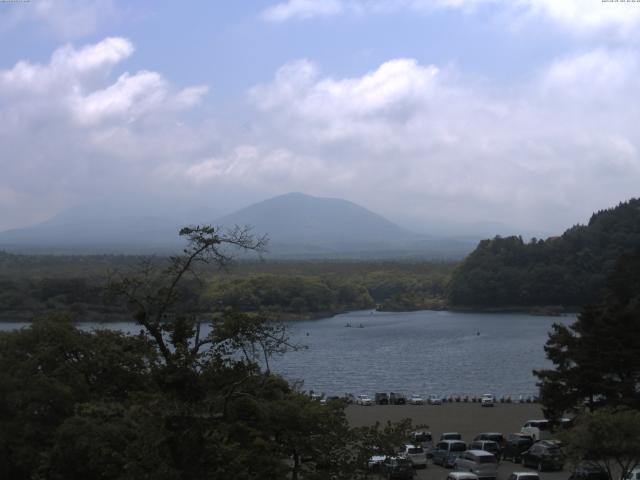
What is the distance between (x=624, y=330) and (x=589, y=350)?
25.6 inches

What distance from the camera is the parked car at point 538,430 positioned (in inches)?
530

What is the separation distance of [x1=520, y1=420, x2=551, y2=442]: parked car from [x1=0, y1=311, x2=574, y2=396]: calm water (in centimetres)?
499

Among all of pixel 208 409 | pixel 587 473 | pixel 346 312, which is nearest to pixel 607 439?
pixel 587 473

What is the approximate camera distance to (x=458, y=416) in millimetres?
16875

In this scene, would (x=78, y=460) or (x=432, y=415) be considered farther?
(x=432, y=415)

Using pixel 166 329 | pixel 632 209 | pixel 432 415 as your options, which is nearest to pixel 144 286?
pixel 166 329

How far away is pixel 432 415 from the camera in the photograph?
1695cm

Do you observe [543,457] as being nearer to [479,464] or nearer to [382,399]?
[479,464]

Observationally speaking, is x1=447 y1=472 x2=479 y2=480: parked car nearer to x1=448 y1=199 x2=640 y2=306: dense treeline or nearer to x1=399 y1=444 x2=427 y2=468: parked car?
x1=399 y1=444 x2=427 y2=468: parked car

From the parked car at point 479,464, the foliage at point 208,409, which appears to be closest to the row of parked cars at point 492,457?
the parked car at point 479,464

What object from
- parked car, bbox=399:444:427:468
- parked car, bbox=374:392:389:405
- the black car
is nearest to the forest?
parked car, bbox=374:392:389:405

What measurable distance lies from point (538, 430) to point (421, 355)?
20.0 metres

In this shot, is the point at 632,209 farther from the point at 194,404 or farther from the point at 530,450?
the point at 194,404

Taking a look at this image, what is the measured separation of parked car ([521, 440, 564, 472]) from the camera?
10609 millimetres
